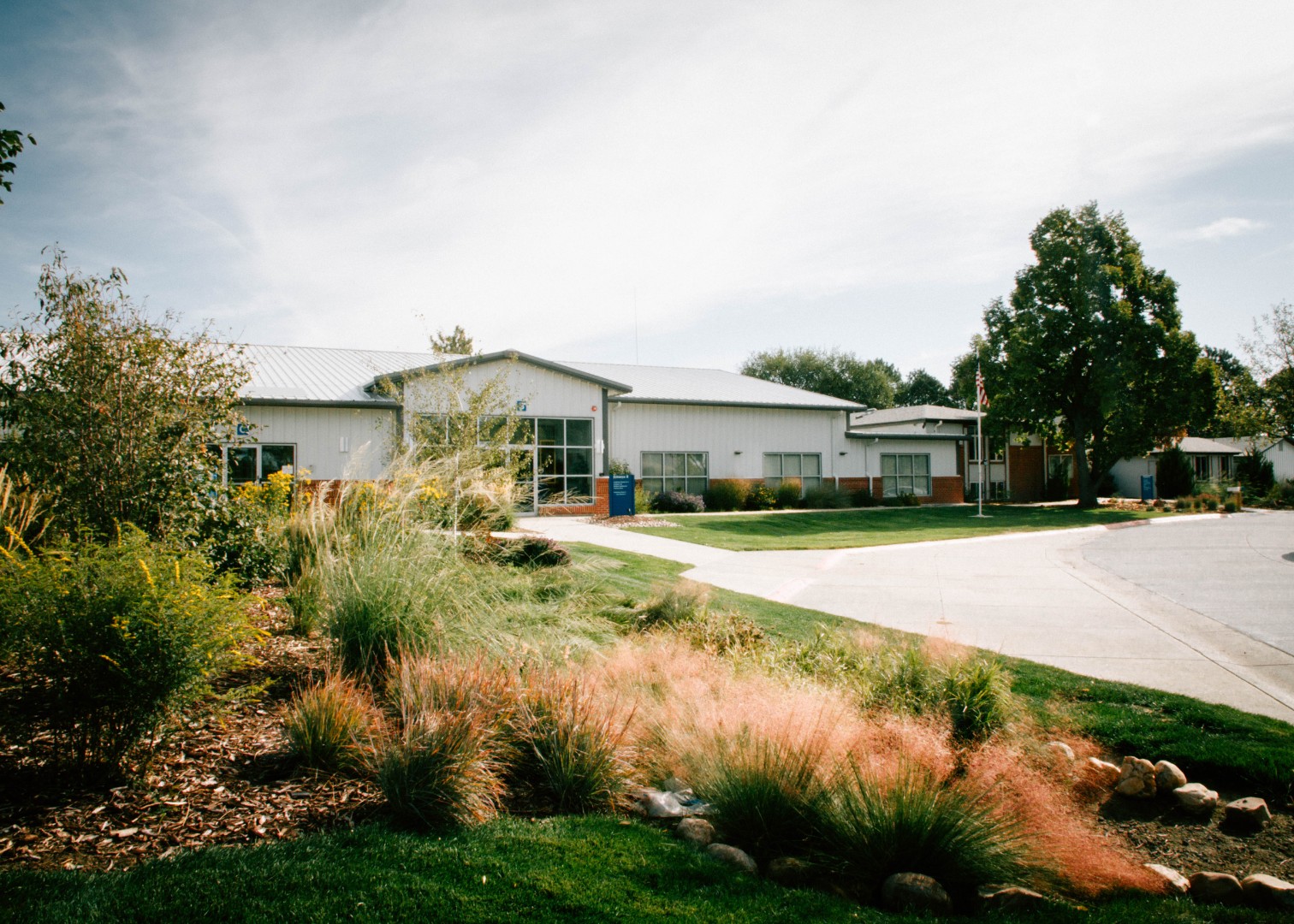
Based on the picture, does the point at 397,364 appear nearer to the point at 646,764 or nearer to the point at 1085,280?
the point at 646,764

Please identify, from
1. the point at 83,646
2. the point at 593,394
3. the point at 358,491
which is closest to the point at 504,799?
the point at 83,646

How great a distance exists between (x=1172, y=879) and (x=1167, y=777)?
3.59 feet

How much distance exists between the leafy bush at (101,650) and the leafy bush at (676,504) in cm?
2153

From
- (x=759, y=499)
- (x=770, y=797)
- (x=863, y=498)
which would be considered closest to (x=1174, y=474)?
(x=863, y=498)

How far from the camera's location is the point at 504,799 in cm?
355

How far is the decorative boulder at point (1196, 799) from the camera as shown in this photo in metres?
3.81

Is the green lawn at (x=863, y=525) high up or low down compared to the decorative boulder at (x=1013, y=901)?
up

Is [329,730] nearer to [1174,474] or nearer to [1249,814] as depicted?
[1249,814]

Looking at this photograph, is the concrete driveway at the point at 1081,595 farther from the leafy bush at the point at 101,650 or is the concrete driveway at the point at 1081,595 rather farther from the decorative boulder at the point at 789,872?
the leafy bush at the point at 101,650

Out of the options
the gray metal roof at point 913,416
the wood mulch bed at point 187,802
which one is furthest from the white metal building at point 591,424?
the wood mulch bed at point 187,802

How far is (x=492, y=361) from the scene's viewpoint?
2156 centimetres

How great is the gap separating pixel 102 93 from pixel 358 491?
5.54 meters

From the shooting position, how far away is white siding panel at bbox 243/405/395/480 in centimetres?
1984

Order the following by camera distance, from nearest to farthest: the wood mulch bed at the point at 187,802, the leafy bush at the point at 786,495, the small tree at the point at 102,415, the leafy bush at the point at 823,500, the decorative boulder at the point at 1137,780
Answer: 1. the wood mulch bed at the point at 187,802
2. the decorative boulder at the point at 1137,780
3. the small tree at the point at 102,415
4. the leafy bush at the point at 786,495
5. the leafy bush at the point at 823,500
